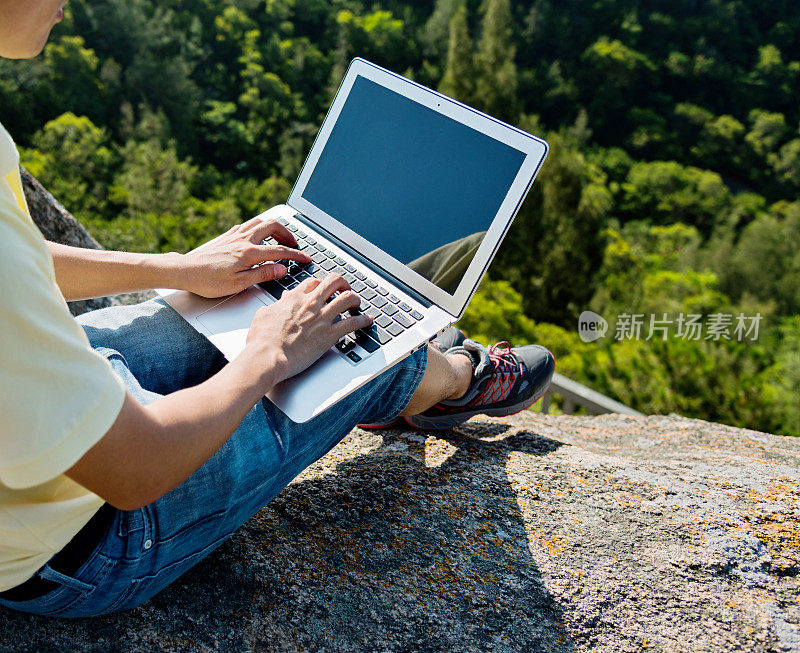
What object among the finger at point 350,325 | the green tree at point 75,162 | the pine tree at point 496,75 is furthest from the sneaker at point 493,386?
the green tree at point 75,162

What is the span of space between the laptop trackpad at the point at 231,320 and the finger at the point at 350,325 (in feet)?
0.91

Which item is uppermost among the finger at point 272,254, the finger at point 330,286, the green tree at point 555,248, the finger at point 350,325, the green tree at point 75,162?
the finger at point 330,286

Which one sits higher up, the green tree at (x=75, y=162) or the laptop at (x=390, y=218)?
the laptop at (x=390, y=218)

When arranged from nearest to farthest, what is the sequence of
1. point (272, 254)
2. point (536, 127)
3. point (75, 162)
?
point (272, 254) < point (536, 127) < point (75, 162)

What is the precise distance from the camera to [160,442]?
1.04 m

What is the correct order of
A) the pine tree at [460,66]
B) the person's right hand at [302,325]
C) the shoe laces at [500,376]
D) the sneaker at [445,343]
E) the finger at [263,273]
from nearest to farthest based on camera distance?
the person's right hand at [302,325], the finger at [263,273], the shoe laces at [500,376], the sneaker at [445,343], the pine tree at [460,66]

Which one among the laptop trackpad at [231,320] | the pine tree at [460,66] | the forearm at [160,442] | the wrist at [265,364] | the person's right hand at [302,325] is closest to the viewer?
the forearm at [160,442]

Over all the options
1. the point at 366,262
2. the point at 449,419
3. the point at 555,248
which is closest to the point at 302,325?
the point at 366,262

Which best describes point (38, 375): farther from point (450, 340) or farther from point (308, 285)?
point (450, 340)

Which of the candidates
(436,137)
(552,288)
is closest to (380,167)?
(436,137)

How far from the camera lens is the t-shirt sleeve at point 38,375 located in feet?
2.83

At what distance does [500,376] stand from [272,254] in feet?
3.08

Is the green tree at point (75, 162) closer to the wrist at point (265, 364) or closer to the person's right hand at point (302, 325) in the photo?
the person's right hand at point (302, 325)

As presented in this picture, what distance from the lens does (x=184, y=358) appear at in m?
1.74
